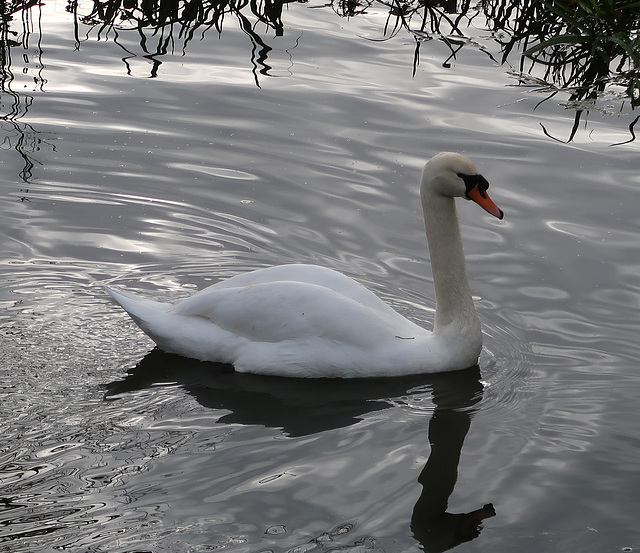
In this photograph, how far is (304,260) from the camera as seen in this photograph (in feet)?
Result: 24.8

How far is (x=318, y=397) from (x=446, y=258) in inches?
45.4

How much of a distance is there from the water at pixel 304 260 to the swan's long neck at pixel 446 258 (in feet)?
1.24

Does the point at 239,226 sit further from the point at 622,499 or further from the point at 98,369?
the point at 622,499

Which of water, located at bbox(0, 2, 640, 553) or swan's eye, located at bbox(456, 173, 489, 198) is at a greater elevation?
swan's eye, located at bbox(456, 173, 489, 198)

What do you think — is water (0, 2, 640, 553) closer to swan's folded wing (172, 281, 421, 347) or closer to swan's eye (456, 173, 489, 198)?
swan's folded wing (172, 281, 421, 347)

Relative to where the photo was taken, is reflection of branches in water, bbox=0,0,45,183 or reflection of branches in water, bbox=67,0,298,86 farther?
reflection of branches in water, bbox=67,0,298,86

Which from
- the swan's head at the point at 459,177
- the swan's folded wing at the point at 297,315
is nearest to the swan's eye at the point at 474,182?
the swan's head at the point at 459,177

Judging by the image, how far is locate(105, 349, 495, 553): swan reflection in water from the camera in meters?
5.52

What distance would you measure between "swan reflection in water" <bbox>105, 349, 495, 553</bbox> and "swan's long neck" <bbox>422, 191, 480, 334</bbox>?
1.19 feet

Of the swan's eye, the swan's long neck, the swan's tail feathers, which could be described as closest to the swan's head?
the swan's eye

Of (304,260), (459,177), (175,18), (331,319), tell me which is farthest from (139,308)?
(175,18)

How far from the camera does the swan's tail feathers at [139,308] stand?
6.37 meters

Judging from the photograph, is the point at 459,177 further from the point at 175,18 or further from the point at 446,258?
the point at 175,18

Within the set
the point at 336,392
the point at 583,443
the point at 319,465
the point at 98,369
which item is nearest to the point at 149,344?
the point at 98,369
